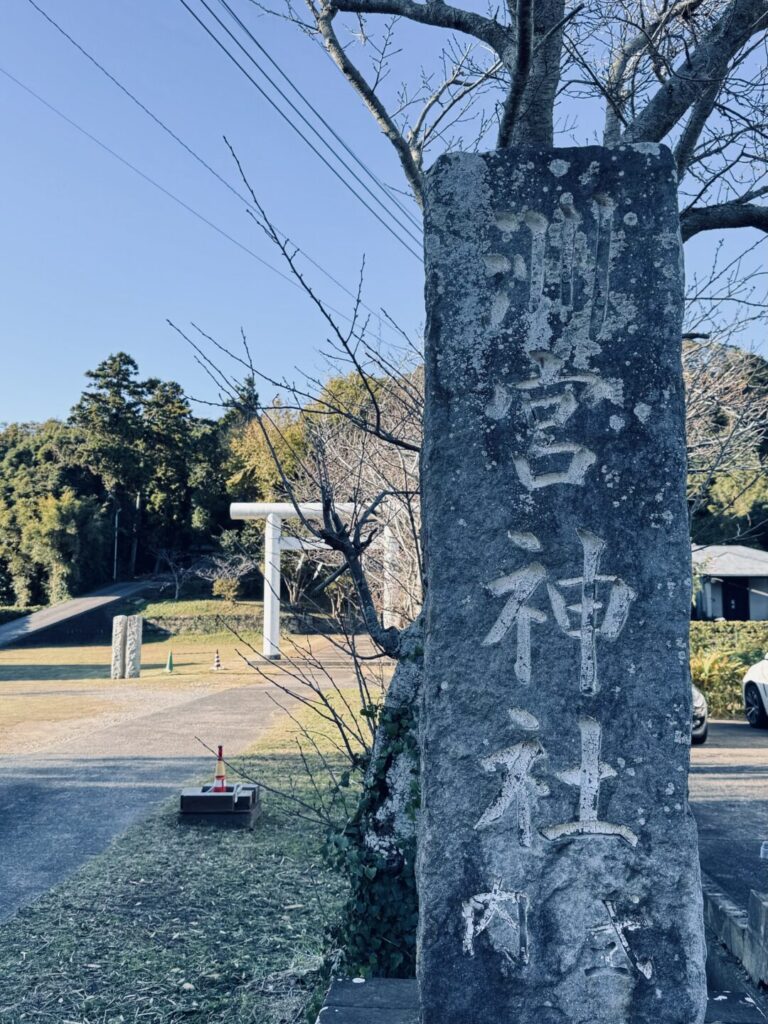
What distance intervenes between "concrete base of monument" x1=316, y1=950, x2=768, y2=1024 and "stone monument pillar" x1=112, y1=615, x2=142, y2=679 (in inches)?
562

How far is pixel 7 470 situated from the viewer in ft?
113

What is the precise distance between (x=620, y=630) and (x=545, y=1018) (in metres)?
1.02

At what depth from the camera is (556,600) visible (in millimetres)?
2375

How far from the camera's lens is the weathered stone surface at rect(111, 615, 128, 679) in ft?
54.3

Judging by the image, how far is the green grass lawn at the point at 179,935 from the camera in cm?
364

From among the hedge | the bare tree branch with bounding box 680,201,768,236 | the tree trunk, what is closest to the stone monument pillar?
the hedge

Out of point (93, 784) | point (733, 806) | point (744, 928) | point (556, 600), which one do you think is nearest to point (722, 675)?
point (733, 806)

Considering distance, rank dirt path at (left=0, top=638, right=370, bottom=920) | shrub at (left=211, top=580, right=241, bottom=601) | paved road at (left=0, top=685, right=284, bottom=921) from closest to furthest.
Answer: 1. paved road at (left=0, top=685, right=284, bottom=921)
2. dirt path at (left=0, top=638, right=370, bottom=920)
3. shrub at (left=211, top=580, right=241, bottom=601)

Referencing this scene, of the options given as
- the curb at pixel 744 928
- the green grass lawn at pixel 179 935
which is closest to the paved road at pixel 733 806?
the curb at pixel 744 928

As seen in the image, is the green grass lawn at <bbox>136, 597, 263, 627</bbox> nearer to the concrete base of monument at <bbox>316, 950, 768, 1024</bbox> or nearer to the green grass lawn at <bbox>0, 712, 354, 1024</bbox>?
the green grass lawn at <bbox>0, 712, 354, 1024</bbox>

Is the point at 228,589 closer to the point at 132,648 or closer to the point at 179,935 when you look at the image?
the point at 132,648

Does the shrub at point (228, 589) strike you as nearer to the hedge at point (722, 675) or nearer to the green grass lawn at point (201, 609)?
the green grass lawn at point (201, 609)

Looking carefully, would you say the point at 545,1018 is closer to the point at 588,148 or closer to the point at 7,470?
the point at 588,148

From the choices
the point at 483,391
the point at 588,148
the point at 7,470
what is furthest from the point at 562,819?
the point at 7,470
